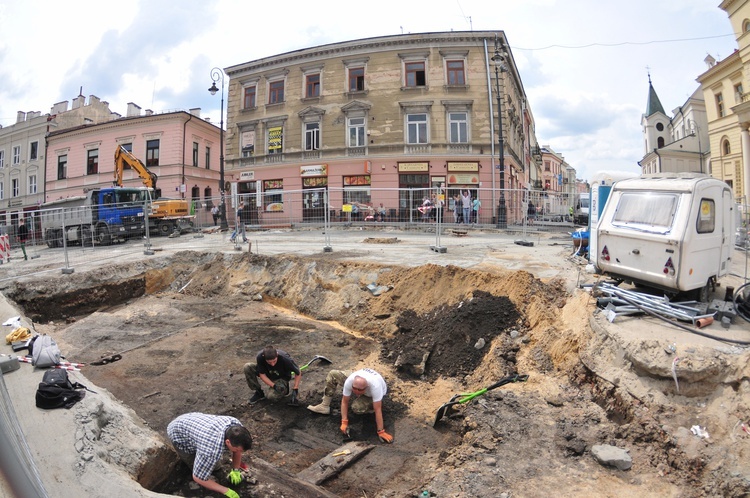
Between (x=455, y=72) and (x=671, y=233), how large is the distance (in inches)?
831

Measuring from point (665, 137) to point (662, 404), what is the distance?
2786 inches

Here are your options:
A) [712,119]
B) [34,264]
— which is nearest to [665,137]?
[712,119]

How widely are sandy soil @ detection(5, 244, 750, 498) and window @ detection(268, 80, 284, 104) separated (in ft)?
63.1

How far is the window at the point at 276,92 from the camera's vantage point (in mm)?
26869

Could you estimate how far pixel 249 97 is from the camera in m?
28.1

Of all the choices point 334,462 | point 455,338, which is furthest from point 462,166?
point 334,462

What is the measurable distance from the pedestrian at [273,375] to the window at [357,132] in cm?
2039

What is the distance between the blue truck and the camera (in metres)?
12.1

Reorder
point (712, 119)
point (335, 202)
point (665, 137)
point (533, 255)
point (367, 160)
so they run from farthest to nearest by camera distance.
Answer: point (665, 137)
point (712, 119)
point (367, 160)
point (335, 202)
point (533, 255)

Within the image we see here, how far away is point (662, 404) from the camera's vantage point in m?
4.32

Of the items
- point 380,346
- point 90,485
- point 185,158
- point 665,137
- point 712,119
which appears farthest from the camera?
point 665,137

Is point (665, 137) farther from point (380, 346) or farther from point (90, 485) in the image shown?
point (90, 485)

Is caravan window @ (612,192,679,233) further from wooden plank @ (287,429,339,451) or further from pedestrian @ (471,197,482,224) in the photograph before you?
pedestrian @ (471,197,482,224)

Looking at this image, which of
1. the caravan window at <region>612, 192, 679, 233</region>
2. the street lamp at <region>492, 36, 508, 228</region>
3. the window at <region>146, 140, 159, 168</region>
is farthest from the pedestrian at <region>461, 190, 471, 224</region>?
the window at <region>146, 140, 159, 168</region>
